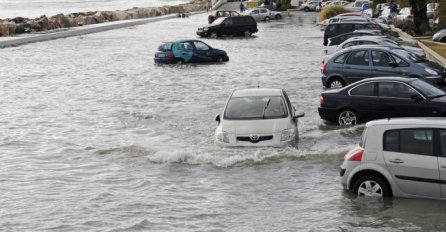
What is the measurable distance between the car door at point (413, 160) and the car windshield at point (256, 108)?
4.84 m

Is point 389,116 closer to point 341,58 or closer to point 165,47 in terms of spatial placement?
point 341,58

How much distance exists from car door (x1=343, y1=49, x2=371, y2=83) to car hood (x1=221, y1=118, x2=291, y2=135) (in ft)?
26.6

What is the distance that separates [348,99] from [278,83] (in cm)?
1028

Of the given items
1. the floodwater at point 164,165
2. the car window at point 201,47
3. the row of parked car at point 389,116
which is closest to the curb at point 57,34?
the car window at point 201,47

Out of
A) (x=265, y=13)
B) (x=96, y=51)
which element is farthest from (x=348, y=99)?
(x=265, y=13)

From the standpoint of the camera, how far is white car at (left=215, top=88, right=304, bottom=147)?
16.0 meters

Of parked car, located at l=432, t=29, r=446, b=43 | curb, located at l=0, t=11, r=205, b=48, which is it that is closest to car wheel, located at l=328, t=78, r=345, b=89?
parked car, located at l=432, t=29, r=446, b=43

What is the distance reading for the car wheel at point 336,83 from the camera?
969 inches

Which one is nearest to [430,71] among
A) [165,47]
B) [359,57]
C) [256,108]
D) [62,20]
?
[359,57]

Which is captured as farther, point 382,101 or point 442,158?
point 382,101

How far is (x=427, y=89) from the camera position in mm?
18391

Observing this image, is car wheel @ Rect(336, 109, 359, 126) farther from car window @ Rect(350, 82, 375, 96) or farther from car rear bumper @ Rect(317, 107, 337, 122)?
car window @ Rect(350, 82, 375, 96)

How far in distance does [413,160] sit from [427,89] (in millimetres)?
6963

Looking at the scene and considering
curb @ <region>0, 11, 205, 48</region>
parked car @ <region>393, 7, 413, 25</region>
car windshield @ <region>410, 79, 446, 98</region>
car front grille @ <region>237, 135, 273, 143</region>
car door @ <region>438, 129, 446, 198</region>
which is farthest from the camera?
parked car @ <region>393, 7, 413, 25</region>
